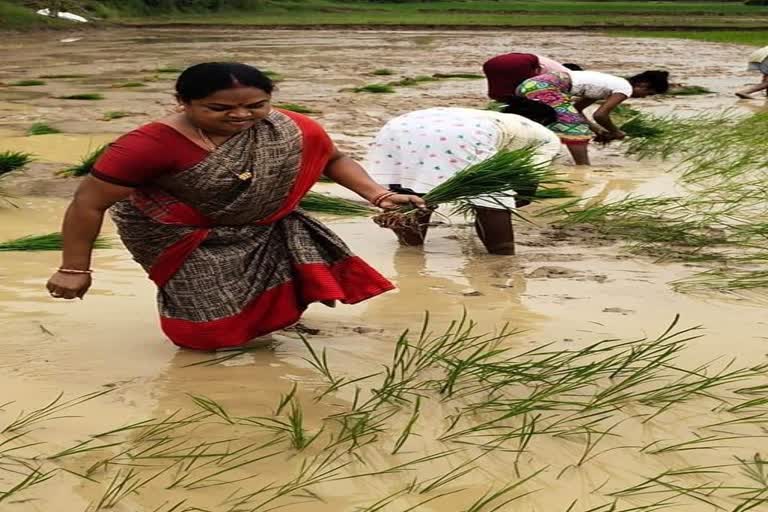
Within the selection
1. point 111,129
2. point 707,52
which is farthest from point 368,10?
point 111,129

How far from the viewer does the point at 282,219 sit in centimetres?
302

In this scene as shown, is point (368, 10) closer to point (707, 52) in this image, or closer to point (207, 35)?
point (207, 35)

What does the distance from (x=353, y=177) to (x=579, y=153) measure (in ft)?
11.7

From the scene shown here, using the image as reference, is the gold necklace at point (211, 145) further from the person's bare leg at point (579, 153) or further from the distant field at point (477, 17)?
the distant field at point (477, 17)

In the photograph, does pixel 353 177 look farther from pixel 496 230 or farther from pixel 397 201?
pixel 496 230

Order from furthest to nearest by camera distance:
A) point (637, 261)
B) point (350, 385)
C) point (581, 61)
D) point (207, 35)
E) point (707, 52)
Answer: point (207, 35), point (707, 52), point (581, 61), point (637, 261), point (350, 385)

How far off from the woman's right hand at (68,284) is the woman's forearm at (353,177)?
0.74 meters

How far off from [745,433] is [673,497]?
0.38 metres

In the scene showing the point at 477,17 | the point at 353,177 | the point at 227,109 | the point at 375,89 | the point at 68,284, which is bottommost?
the point at 477,17

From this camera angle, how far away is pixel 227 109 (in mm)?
2729

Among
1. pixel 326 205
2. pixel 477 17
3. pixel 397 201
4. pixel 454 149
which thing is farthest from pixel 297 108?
pixel 477 17

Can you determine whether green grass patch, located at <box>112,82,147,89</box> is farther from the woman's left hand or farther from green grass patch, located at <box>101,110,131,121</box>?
the woman's left hand

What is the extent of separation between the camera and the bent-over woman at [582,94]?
556 cm

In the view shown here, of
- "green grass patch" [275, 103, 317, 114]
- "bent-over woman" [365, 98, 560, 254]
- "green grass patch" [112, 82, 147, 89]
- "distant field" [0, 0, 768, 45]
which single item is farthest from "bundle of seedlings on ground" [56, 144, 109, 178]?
"distant field" [0, 0, 768, 45]
